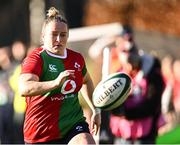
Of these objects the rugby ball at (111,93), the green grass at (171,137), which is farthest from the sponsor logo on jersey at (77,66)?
the green grass at (171,137)

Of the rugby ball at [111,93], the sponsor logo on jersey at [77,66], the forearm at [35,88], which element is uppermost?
the sponsor logo on jersey at [77,66]

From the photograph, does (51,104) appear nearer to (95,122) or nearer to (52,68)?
(52,68)

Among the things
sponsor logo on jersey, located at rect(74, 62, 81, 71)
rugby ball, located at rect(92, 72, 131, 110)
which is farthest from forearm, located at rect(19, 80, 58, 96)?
rugby ball, located at rect(92, 72, 131, 110)

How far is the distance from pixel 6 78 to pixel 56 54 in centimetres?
502

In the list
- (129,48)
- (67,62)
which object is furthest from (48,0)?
(67,62)

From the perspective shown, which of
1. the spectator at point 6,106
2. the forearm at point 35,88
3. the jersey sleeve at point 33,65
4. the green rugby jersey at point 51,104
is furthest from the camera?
the spectator at point 6,106

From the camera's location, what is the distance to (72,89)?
7.35 metres

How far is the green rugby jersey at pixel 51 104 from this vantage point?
23.9ft

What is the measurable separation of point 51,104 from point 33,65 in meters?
0.38

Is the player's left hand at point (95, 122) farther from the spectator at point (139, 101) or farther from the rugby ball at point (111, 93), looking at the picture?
the spectator at point (139, 101)

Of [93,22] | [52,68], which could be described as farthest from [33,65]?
[93,22]

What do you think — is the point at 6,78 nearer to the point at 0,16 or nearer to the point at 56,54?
the point at 0,16

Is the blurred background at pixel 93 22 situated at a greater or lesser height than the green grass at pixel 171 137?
greater

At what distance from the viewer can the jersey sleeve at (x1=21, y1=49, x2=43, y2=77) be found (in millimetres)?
7137
